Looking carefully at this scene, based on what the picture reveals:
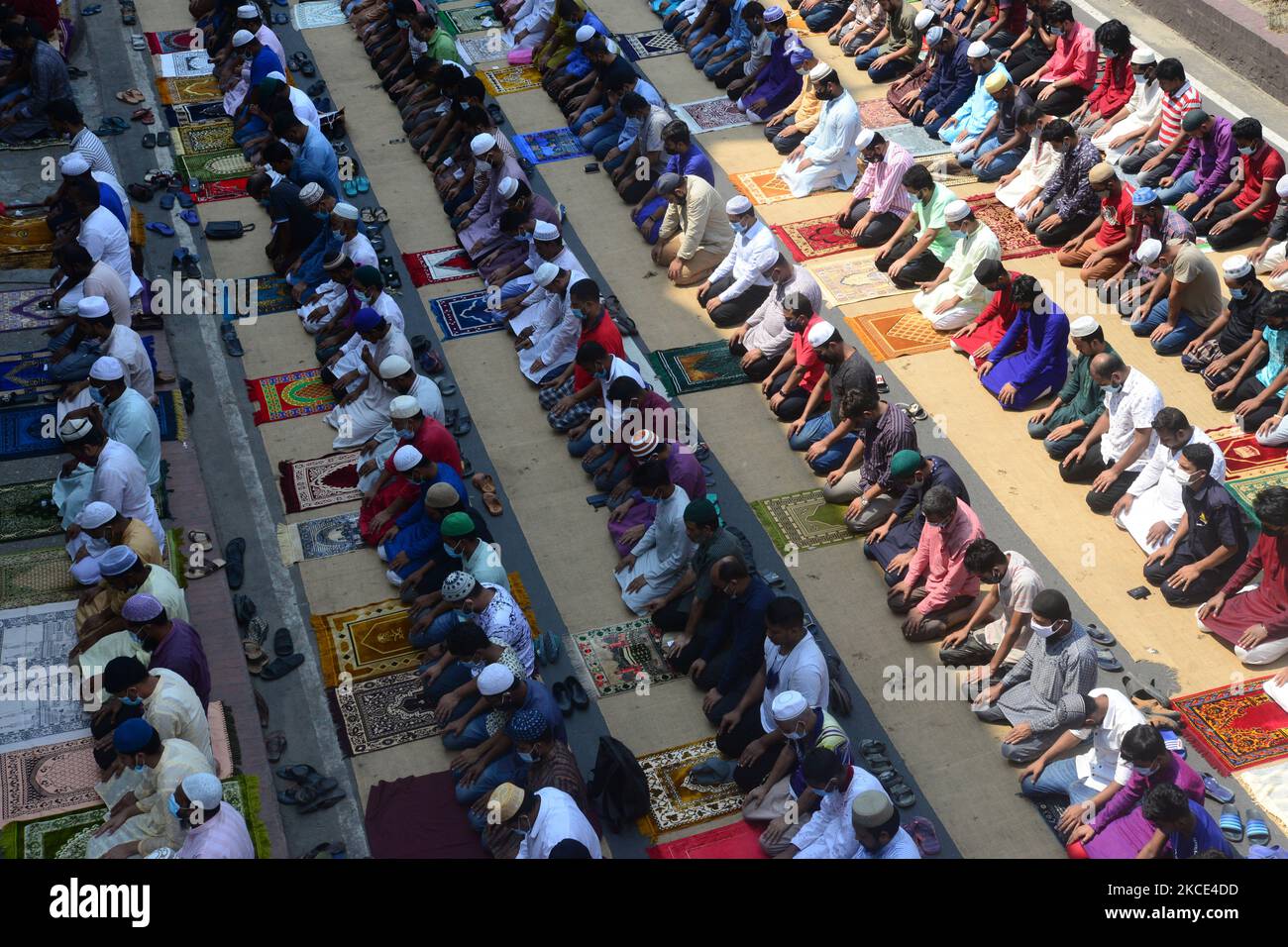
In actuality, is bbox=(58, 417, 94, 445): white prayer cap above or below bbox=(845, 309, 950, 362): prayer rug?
below

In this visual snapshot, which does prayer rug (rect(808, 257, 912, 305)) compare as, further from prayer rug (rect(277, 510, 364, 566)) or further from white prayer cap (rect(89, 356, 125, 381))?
white prayer cap (rect(89, 356, 125, 381))

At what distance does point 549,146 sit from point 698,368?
432 centimetres

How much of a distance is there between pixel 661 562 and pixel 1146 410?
12.3ft

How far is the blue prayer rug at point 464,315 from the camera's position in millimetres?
13633

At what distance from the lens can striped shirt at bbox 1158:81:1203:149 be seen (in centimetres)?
1465

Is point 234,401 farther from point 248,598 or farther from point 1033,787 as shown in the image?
point 1033,787

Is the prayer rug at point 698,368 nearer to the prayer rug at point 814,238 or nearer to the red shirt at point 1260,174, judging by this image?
the prayer rug at point 814,238

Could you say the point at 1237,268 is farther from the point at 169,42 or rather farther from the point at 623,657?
the point at 169,42

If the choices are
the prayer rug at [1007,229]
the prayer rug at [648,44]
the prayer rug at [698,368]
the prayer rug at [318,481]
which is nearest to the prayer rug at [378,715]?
the prayer rug at [318,481]

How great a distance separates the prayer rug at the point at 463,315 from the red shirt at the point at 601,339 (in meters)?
1.57

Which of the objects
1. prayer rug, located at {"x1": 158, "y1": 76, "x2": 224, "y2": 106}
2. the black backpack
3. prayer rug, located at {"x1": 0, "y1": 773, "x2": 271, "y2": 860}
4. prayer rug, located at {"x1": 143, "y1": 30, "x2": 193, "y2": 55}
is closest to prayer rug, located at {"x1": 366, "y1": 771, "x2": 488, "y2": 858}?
prayer rug, located at {"x1": 0, "y1": 773, "x2": 271, "y2": 860}

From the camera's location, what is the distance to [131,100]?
16.8 m

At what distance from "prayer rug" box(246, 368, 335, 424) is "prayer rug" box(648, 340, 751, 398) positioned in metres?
2.88
